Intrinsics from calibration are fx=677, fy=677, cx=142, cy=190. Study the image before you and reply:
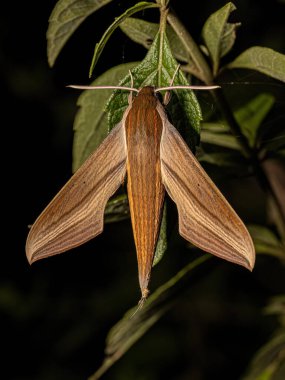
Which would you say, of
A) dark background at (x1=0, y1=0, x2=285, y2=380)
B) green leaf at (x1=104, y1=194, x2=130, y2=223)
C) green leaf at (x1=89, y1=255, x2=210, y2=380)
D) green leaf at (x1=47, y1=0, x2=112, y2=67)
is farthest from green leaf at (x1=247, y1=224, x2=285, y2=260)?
dark background at (x1=0, y1=0, x2=285, y2=380)

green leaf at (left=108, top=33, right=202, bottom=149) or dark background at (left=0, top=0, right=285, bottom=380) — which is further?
dark background at (left=0, top=0, right=285, bottom=380)

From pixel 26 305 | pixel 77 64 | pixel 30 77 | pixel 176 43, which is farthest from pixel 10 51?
pixel 176 43

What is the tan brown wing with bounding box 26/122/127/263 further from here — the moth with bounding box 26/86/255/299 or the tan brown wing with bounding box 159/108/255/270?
the tan brown wing with bounding box 159/108/255/270

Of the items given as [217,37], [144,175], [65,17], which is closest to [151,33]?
[217,37]

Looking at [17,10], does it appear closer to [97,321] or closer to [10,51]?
[10,51]

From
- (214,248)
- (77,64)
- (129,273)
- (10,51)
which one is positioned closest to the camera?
(214,248)

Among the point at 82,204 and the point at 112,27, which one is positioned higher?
the point at 112,27

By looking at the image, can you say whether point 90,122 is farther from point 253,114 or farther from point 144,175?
point 253,114
